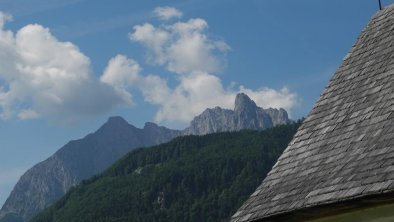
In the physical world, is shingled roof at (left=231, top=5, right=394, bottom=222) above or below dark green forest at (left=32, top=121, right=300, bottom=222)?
below

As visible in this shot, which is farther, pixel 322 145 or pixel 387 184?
pixel 322 145

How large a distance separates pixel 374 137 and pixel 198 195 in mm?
163887

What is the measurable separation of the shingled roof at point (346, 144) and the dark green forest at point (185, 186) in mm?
142042

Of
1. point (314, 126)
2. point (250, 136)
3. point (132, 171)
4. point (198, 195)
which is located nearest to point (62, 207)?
point (132, 171)

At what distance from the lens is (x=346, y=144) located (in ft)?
35.1

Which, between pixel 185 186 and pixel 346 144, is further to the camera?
pixel 185 186

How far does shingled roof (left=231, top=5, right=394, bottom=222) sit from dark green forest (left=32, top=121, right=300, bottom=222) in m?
142

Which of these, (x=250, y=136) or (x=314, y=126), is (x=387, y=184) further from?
(x=250, y=136)

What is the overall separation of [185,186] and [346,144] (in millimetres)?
166599

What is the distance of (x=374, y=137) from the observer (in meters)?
10.2

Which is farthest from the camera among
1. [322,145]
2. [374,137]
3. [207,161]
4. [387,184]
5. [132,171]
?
[132,171]

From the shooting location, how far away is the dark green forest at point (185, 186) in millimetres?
164125

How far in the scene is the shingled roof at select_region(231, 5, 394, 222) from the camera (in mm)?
9711

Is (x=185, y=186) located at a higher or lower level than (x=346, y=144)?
higher
